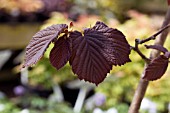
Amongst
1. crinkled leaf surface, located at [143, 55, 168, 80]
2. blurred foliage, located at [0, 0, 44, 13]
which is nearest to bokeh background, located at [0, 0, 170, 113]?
blurred foliage, located at [0, 0, 44, 13]

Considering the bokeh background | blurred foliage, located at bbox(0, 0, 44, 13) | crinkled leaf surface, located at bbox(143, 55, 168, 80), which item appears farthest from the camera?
blurred foliage, located at bbox(0, 0, 44, 13)

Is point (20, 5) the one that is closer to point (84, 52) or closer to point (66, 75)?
point (66, 75)

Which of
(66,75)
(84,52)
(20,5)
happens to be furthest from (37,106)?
(84,52)

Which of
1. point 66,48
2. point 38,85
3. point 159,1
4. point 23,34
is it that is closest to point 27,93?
point 38,85

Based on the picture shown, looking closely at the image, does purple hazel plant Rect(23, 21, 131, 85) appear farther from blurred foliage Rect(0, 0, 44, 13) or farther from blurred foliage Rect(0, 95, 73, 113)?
blurred foliage Rect(0, 0, 44, 13)

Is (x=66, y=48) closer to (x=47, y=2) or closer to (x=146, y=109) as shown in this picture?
(x=146, y=109)

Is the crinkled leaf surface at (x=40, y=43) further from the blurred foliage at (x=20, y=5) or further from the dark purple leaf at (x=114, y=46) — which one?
the blurred foliage at (x=20, y=5)
